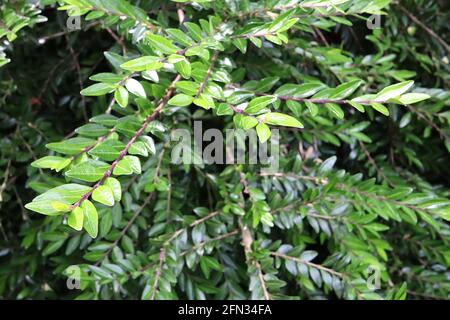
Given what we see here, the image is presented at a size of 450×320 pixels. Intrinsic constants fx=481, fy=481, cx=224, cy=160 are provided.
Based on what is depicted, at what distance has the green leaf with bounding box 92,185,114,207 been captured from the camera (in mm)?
607

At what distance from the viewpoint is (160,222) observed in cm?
105

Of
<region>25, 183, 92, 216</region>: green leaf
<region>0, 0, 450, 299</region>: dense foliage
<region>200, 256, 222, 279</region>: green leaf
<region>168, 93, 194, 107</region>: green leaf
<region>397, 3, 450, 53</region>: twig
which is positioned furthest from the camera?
<region>397, 3, 450, 53</region>: twig

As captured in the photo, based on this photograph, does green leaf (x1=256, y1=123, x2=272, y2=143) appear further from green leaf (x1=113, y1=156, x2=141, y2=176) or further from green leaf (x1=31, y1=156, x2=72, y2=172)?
green leaf (x1=31, y1=156, x2=72, y2=172)

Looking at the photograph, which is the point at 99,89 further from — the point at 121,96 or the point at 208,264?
the point at 208,264

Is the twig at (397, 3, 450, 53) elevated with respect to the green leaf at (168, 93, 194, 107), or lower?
elevated

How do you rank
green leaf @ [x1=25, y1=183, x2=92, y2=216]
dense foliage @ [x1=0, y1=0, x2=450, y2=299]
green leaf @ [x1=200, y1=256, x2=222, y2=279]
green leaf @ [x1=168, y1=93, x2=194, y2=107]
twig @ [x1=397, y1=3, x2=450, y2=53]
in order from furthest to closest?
twig @ [x1=397, y1=3, x2=450, y2=53] < green leaf @ [x1=200, y1=256, x2=222, y2=279] < dense foliage @ [x1=0, y1=0, x2=450, y2=299] < green leaf @ [x1=168, y1=93, x2=194, y2=107] < green leaf @ [x1=25, y1=183, x2=92, y2=216]

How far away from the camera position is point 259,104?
0.68 m

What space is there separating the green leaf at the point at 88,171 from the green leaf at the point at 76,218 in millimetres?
43

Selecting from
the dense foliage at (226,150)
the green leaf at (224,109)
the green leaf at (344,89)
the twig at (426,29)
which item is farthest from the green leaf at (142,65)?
the twig at (426,29)

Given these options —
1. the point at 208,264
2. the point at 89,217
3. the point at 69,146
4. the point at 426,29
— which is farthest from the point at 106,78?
the point at 426,29

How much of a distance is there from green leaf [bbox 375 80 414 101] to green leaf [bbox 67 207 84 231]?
0.45m

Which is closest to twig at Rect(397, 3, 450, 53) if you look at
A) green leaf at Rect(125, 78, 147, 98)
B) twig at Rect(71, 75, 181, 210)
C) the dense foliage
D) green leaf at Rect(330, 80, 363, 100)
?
the dense foliage

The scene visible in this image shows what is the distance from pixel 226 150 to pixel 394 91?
0.43 meters

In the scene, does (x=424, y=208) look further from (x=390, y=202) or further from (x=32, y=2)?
(x=32, y=2)
